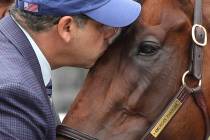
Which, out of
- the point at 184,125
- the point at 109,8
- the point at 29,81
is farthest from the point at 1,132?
the point at 184,125

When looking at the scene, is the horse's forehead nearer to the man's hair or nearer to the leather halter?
the leather halter

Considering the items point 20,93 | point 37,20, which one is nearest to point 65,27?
point 37,20

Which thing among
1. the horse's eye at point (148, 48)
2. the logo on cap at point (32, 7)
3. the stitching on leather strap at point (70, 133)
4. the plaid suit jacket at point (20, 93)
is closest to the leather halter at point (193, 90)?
the horse's eye at point (148, 48)

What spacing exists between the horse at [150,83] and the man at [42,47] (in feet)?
0.39

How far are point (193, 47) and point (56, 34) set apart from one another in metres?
0.73

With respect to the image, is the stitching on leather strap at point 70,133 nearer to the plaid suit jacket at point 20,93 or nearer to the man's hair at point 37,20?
the plaid suit jacket at point 20,93

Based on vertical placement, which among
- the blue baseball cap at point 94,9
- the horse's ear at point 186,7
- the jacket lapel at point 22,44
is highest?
the blue baseball cap at point 94,9

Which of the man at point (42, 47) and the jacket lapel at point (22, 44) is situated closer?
the man at point (42, 47)

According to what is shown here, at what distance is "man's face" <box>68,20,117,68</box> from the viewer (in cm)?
316

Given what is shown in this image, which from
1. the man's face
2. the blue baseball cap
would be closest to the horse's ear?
the blue baseball cap

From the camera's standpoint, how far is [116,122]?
131 inches

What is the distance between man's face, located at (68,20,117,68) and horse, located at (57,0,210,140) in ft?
0.31

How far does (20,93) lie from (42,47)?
346mm

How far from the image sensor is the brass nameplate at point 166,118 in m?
3.33
